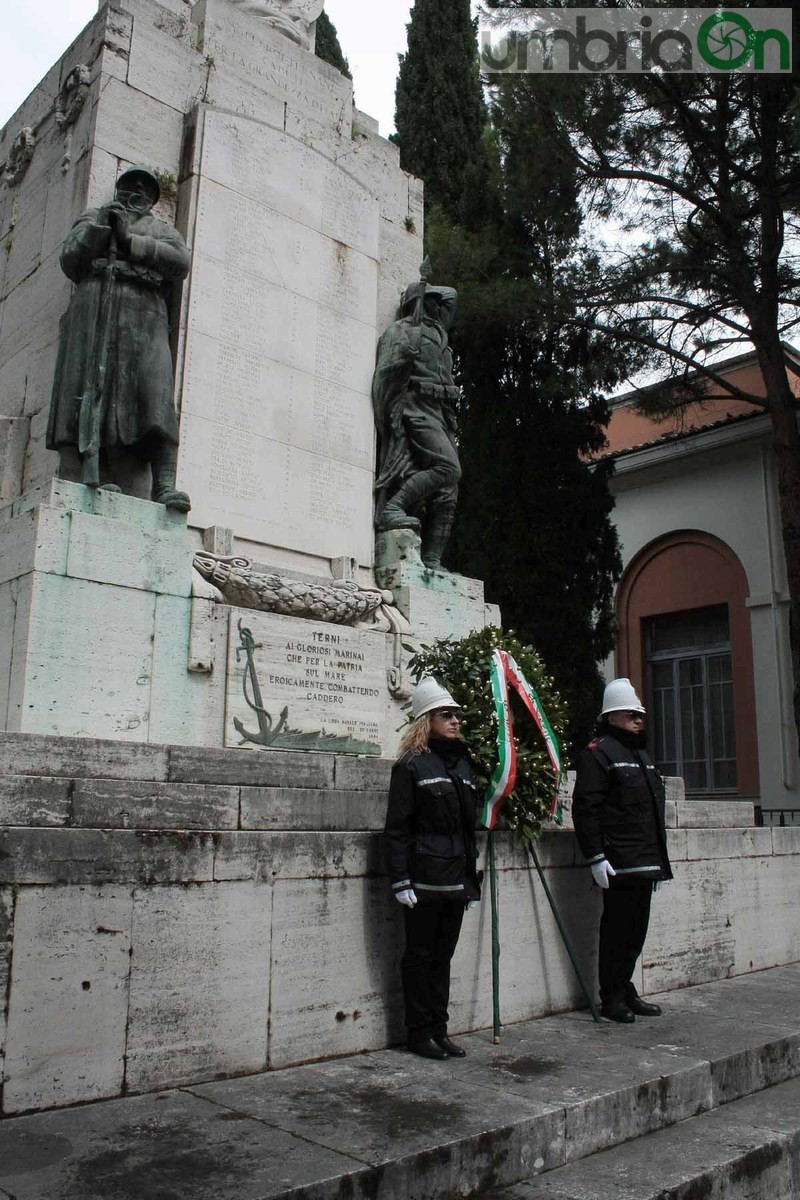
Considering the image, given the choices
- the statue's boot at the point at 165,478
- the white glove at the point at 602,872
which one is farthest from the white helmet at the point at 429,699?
the statue's boot at the point at 165,478

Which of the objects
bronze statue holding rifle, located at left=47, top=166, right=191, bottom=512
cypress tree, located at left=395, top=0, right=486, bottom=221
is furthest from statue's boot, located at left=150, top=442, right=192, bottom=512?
cypress tree, located at left=395, top=0, right=486, bottom=221

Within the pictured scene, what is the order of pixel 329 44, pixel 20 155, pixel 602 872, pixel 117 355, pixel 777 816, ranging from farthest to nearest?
pixel 329 44, pixel 777 816, pixel 20 155, pixel 117 355, pixel 602 872

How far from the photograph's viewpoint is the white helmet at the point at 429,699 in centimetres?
502

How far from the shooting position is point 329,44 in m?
22.0

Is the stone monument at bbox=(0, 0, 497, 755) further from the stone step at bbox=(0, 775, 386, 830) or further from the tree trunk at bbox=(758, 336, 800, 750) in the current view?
the tree trunk at bbox=(758, 336, 800, 750)

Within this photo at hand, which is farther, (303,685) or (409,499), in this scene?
(409,499)

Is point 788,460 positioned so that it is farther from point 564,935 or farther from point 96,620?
point 96,620

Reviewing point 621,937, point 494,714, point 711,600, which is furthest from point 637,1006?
point 711,600

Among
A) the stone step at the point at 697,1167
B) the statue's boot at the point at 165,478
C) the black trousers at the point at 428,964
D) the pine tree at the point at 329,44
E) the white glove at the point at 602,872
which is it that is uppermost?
the pine tree at the point at 329,44

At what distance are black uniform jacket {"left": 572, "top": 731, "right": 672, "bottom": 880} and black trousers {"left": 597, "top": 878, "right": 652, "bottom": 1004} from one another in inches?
7.5

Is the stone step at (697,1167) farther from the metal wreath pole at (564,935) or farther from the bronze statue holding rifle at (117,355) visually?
the bronze statue holding rifle at (117,355)

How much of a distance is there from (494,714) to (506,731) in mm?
125

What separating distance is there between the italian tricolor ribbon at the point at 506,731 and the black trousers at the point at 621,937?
59cm

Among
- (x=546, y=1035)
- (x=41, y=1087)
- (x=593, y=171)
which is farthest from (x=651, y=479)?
(x=41, y=1087)
